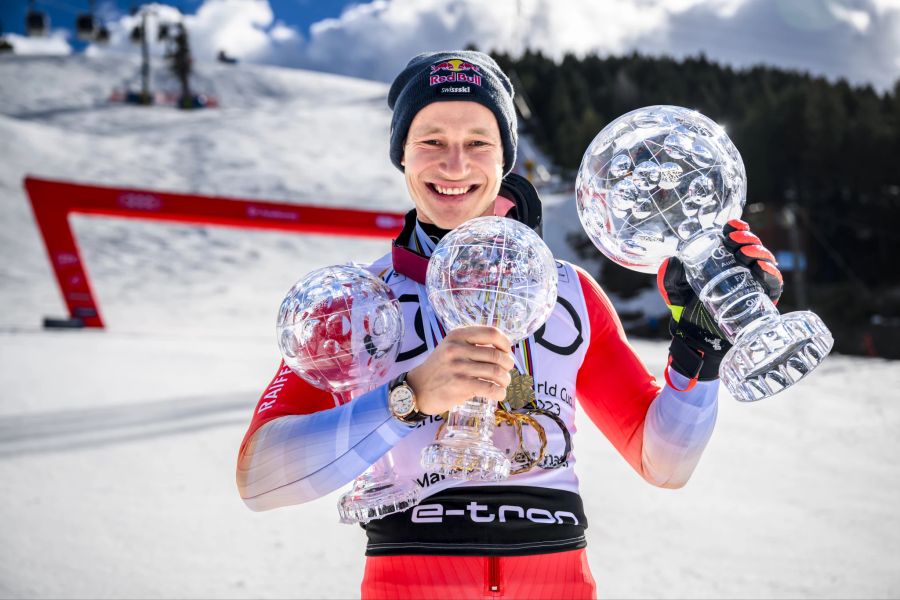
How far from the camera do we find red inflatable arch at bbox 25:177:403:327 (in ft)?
31.2

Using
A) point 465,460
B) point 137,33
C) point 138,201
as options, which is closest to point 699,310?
point 465,460

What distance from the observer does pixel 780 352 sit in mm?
1160

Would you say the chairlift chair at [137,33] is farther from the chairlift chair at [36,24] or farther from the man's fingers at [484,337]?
the man's fingers at [484,337]

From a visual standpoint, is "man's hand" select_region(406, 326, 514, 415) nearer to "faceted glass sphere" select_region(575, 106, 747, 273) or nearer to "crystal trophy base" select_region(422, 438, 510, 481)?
"crystal trophy base" select_region(422, 438, 510, 481)

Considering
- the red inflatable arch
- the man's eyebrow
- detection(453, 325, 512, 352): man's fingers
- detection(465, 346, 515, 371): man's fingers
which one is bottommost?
detection(465, 346, 515, 371): man's fingers

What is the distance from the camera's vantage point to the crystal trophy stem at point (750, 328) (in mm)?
1162

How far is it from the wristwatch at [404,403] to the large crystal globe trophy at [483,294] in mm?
68

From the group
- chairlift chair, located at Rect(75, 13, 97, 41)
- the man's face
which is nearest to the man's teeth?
the man's face

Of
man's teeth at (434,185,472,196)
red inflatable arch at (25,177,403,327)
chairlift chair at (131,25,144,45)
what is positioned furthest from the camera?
chairlift chair at (131,25,144,45)

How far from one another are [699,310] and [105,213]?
995 centimetres

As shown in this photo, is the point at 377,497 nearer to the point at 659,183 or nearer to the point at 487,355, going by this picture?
the point at 487,355

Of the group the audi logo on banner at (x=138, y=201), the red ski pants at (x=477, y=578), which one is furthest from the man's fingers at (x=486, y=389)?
the audi logo on banner at (x=138, y=201)

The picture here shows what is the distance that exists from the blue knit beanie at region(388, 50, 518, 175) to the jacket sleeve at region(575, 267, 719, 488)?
0.41 m

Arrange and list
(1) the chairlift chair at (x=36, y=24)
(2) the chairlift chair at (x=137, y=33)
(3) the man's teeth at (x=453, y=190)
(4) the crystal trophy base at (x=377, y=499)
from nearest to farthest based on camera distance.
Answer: (4) the crystal trophy base at (x=377, y=499) → (3) the man's teeth at (x=453, y=190) → (1) the chairlift chair at (x=36, y=24) → (2) the chairlift chair at (x=137, y=33)
